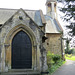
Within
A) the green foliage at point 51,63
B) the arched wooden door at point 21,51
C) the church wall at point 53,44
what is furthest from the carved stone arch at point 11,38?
the church wall at point 53,44

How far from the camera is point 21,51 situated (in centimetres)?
1179

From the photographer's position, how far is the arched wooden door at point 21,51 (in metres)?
11.6

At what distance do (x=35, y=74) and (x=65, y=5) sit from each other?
6919mm

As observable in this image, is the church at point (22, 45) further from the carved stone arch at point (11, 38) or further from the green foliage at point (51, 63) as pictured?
the green foliage at point (51, 63)

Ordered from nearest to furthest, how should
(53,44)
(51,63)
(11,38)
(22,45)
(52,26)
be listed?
(11,38), (22,45), (51,63), (53,44), (52,26)

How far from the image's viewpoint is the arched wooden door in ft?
38.1

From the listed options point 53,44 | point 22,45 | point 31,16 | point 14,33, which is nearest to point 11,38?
point 14,33

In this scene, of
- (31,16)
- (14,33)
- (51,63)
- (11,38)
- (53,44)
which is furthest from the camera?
(53,44)

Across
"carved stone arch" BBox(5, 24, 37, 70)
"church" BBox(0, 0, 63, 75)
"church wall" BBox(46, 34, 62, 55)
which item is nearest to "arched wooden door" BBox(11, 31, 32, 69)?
"church" BBox(0, 0, 63, 75)

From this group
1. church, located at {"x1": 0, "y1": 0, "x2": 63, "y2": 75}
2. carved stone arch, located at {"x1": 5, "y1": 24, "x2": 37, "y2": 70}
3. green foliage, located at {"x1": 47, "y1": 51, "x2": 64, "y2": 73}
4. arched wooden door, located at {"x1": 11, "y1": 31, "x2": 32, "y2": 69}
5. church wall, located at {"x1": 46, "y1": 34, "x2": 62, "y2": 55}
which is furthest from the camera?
church wall, located at {"x1": 46, "y1": 34, "x2": 62, "y2": 55}

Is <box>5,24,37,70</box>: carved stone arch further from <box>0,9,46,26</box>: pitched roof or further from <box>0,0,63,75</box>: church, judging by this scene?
<box>0,9,46,26</box>: pitched roof

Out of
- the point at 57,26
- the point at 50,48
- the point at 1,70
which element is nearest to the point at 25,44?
the point at 1,70

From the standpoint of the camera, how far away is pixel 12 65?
11.5 metres

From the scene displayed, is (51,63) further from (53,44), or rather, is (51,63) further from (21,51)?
(53,44)
